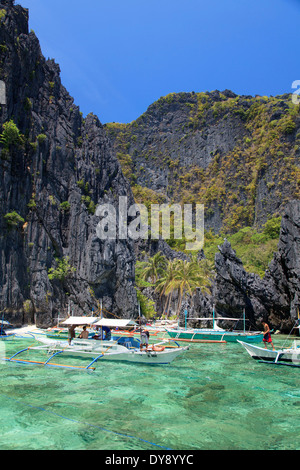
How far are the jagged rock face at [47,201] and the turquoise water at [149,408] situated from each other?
2386cm

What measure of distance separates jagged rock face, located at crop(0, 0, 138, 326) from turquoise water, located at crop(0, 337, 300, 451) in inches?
939

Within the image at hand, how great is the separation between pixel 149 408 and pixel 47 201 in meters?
41.3

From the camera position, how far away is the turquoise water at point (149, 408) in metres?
9.77

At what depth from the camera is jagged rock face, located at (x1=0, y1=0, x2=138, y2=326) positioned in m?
43.2

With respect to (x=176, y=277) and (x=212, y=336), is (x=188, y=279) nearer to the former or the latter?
(x=176, y=277)

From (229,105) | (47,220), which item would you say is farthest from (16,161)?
(229,105)

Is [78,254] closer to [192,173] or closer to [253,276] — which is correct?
[253,276]

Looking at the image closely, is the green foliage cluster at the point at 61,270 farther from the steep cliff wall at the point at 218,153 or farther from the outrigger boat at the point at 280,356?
the steep cliff wall at the point at 218,153

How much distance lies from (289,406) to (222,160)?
105128 millimetres

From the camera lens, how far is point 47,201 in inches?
1943

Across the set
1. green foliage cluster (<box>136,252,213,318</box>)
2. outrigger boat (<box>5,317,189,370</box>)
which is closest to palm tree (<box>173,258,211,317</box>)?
green foliage cluster (<box>136,252,213,318</box>)

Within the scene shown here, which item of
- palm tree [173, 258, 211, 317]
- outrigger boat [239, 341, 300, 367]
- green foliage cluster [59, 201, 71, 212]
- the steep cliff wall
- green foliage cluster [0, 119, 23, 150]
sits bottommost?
outrigger boat [239, 341, 300, 367]

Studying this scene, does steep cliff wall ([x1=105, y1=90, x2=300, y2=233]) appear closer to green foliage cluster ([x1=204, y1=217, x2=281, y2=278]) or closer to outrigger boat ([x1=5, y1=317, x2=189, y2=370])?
green foliage cluster ([x1=204, y1=217, x2=281, y2=278])

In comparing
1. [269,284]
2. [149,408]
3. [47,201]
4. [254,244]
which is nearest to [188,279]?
[269,284]
